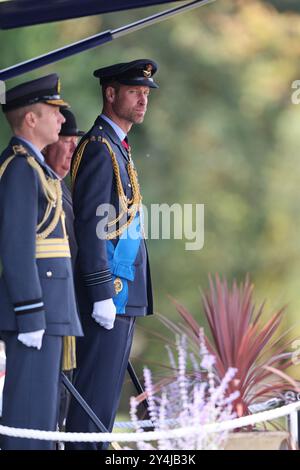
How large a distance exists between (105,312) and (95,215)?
383 millimetres

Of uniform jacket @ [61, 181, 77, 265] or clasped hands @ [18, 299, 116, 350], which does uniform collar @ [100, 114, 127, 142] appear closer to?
uniform jacket @ [61, 181, 77, 265]

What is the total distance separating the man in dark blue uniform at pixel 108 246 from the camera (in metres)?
4.90

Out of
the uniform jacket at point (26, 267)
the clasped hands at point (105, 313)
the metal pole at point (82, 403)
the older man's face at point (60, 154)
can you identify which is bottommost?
the metal pole at point (82, 403)

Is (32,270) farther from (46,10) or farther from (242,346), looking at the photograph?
(242,346)

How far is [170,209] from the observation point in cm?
1148

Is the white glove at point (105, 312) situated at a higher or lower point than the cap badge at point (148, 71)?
lower

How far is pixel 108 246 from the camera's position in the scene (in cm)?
502

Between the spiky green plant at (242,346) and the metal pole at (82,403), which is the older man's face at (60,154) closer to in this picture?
the spiky green plant at (242,346)

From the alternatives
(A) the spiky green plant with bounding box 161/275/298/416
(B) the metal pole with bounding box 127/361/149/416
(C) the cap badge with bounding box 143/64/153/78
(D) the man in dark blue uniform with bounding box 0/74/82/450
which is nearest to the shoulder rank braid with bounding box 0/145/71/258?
(D) the man in dark blue uniform with bounding box 0/74/82/450

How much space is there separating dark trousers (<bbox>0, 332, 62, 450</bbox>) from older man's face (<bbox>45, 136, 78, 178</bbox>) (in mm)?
1009

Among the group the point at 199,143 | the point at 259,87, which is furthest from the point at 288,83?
the point at 199,143

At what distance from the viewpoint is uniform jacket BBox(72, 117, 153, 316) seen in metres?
4.89

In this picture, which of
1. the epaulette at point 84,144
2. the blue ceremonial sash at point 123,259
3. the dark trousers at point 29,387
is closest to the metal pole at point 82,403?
the dark trousers at point 29,387

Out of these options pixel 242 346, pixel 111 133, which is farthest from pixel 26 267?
pixel 242 346
